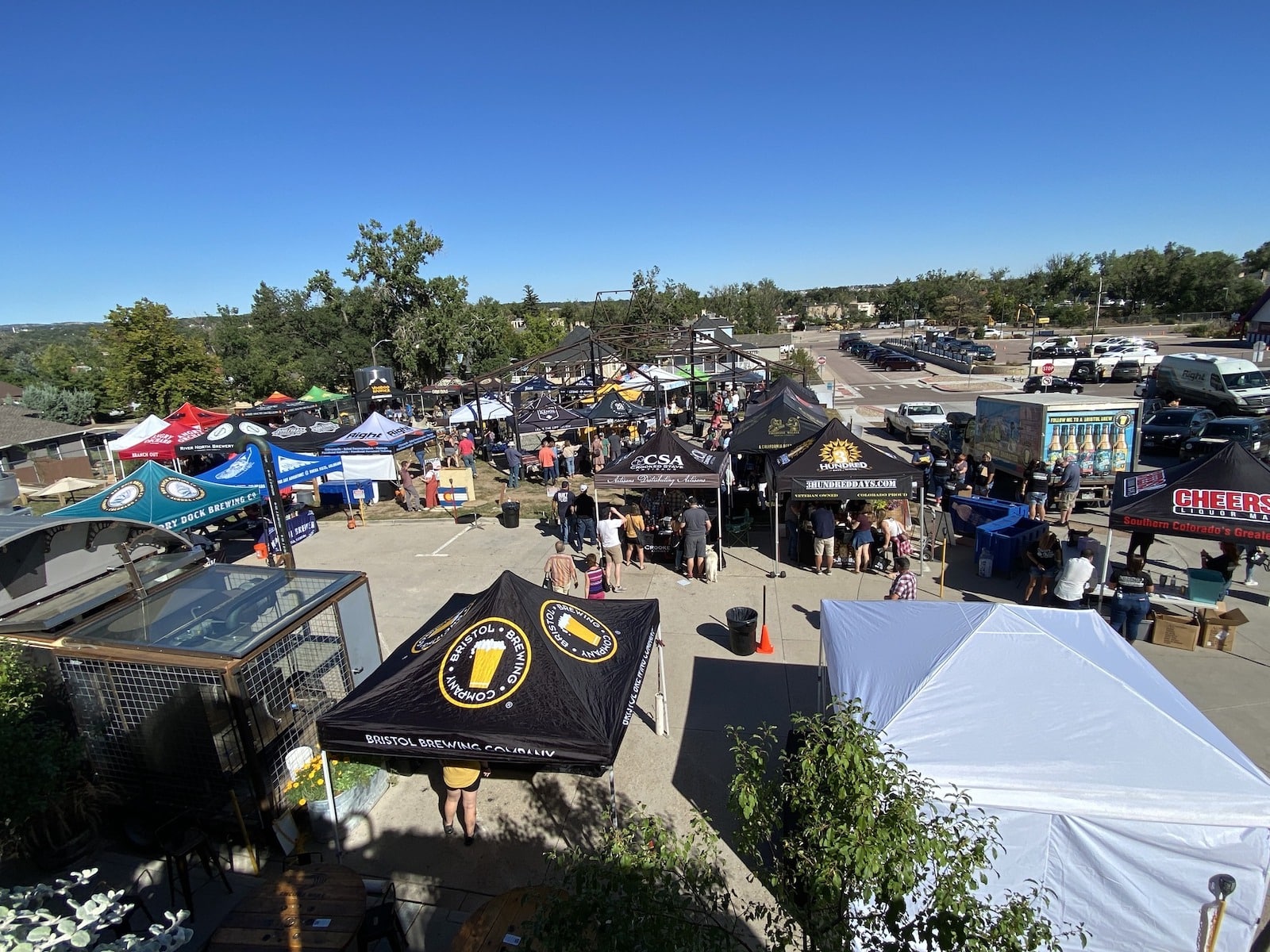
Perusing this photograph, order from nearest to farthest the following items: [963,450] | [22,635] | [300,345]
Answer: [22,635], [963,450], [300,345]

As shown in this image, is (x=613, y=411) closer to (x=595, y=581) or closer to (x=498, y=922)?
(x=595, y=581)

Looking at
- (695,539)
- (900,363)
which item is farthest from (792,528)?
(900,363)

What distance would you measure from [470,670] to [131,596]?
4.39 metres

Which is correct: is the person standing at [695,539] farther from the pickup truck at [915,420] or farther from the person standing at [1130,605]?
the pickup truck at [915,420]

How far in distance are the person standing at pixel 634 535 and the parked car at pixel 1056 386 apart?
26.9 metres

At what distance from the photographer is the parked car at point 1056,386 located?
32.9 m

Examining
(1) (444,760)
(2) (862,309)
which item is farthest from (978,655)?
(2) (862,309)

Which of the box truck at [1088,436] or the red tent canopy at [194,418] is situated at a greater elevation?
the red tent canopy at [194,418]

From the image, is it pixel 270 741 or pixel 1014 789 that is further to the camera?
pixel 270 741

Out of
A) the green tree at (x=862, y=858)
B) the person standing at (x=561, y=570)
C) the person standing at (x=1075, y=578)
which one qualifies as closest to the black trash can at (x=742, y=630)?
the person standing at (x=561, y=570)

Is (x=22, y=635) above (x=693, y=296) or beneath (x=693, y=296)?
beneath

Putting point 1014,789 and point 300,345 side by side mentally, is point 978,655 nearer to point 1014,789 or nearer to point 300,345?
point 1014,789

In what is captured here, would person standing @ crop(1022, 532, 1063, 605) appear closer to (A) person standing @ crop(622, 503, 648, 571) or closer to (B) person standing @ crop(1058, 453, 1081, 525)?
(B) person standing @ crop(1058, 453, 1081, 525)

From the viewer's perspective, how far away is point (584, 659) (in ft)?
20.0
